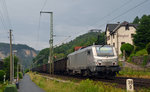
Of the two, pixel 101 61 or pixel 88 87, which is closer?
pixel 88 87

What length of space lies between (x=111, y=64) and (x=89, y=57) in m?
2.40

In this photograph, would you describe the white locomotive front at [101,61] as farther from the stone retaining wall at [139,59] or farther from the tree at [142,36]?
the tree at [142,36]

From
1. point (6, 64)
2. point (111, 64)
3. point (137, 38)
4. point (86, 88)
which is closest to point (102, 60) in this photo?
point (111, 64)

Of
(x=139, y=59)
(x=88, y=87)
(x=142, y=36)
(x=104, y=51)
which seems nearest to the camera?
(x=88, y=87)

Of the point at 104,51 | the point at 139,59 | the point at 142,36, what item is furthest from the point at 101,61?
the point at 142,36

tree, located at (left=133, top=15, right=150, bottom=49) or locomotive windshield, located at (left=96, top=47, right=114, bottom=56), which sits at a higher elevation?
tree, located at (left=133, top=15, right=150, bottom=49)

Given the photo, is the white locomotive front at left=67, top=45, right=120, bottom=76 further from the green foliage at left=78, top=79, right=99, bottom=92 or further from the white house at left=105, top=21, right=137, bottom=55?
the white house at left=105, top=21, right=137, bottom=55

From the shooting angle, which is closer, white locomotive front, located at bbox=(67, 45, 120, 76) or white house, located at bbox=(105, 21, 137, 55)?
white locomotive front, located at bbox=(67, 45, 120, 76)

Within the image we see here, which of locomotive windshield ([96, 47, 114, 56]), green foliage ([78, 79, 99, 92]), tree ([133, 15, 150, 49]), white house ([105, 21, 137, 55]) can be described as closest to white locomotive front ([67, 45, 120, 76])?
locomotive windshield ([96, 47, 114, 56])

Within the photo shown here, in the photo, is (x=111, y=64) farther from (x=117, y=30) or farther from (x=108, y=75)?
(x=117, y=30)

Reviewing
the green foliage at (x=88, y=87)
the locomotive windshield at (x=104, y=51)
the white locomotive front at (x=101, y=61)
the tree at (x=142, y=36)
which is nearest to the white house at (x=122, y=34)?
the tree at (x=142, y=36)

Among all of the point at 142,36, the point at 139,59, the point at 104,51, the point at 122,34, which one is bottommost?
the point at 139,59

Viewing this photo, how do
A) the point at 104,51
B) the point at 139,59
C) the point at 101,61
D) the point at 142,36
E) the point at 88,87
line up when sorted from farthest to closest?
1. the point at 142,36
2. the point at 139,59
3. the point at 104,51
4. the point at 101,61
5. the point at 88,87

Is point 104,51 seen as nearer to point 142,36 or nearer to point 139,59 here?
point 139,59
